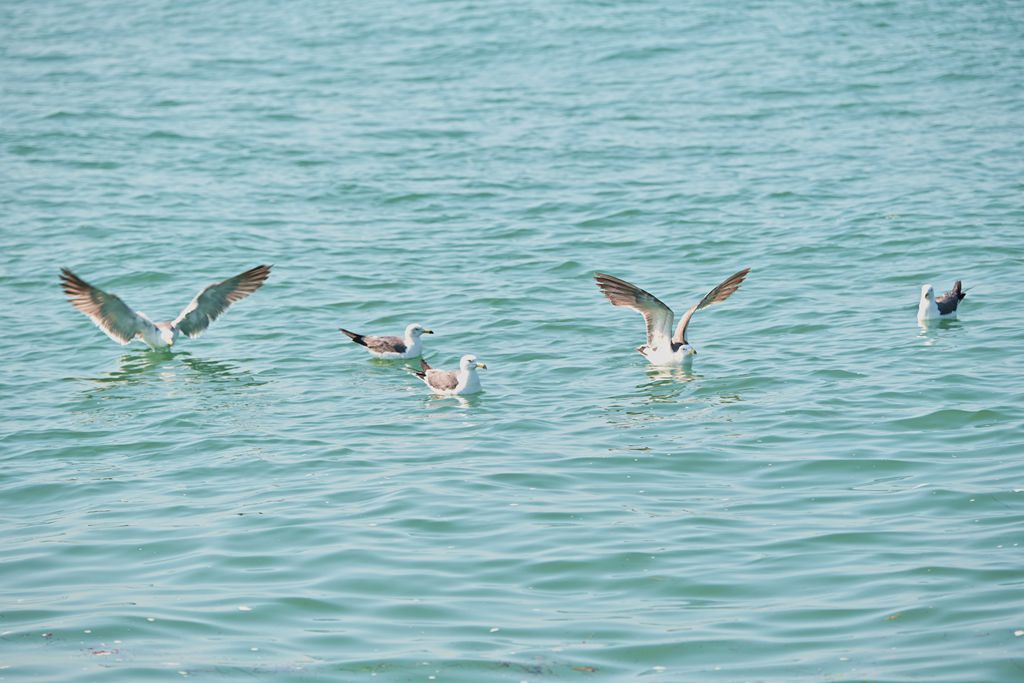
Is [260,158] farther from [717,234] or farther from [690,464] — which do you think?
[690,464]

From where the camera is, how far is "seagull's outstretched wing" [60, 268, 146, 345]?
15.6m

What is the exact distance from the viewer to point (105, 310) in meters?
15.9

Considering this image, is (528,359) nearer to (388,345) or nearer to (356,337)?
(388,345)

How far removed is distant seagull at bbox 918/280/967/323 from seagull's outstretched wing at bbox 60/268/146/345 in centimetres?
879

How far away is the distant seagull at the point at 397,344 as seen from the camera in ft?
49.6

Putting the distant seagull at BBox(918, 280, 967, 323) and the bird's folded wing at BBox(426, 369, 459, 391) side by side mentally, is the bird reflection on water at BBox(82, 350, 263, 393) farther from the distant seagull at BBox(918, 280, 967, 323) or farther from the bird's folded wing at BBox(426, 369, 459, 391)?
the distant seagull at BBox(918, 280, 967, 323)

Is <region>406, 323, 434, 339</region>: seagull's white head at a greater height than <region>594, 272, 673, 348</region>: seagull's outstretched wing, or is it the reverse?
<region>594, 272, 673, 348</region>: seagull's outstretched wing

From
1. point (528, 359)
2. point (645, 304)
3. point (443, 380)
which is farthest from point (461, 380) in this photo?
point (645, 304)

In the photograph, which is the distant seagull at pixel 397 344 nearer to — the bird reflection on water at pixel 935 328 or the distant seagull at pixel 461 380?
the distant seagull at pixel 461 380

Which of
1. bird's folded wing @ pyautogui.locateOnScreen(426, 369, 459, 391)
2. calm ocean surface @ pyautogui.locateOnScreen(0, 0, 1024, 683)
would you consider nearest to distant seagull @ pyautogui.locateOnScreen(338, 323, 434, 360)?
calm ocean surface @ pyautogui.locateOnScreen(0, 0, 1024, 683)

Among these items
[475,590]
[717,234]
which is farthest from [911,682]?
[717,234]

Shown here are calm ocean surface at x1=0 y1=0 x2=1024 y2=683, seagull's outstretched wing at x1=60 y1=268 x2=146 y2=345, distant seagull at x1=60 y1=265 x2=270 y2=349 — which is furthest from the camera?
distant seagull at x1=60 y1=265 x2=270 y2=349

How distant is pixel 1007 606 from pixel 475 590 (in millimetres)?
3239

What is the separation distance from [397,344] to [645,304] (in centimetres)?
279
